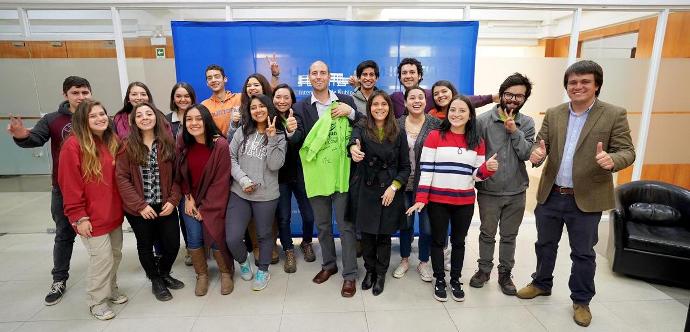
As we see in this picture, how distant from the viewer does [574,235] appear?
2342 mm

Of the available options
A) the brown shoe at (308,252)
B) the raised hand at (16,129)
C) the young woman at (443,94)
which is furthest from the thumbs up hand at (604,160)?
the raised hand at (16,129)

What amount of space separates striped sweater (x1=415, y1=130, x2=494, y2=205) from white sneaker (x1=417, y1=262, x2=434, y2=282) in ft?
2.63

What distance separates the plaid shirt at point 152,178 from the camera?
2426 mm

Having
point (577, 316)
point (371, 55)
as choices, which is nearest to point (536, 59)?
point (371, 55)

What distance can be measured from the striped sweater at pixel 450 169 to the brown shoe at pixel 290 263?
1338 mm

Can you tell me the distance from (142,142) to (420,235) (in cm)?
224

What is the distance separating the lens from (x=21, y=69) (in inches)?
157

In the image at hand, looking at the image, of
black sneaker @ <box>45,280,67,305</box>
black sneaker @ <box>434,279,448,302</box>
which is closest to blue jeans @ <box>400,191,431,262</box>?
black sneaker @ <box>434,279,448,302</box>

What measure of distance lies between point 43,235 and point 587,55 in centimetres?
677

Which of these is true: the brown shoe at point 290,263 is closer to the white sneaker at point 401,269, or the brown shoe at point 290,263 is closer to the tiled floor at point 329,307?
the tiled floor at point 329,307

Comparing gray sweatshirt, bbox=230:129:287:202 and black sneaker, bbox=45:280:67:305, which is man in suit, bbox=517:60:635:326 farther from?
black sneaker, bbox=45:280:67:305

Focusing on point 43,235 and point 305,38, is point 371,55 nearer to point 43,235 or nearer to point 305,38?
point 305,38

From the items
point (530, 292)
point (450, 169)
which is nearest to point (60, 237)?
point (450, 169)

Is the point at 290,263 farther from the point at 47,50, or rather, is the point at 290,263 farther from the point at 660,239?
the point at 47,50
